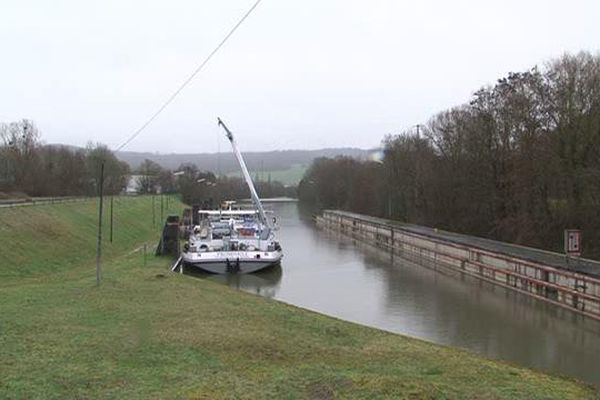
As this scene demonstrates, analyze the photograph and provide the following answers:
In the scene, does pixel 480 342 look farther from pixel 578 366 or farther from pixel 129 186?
pixel 129 186

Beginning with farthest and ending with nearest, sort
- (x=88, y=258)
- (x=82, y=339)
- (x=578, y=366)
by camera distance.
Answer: (x=88, y=258) < (x=578, y=366) < (x=82, y=339)

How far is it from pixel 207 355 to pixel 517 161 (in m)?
36.7

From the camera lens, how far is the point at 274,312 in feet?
67.6

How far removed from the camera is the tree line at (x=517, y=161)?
4006 cm

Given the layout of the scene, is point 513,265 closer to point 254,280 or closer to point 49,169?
point 254,280

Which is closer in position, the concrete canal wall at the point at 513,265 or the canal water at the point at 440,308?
the canal water at the point at 440,308

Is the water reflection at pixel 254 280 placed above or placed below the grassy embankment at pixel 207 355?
below

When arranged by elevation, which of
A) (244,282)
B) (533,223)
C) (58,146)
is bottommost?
(244,282)

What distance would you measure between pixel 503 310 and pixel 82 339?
70.3 feet

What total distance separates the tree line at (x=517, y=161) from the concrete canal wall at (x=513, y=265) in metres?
2.87

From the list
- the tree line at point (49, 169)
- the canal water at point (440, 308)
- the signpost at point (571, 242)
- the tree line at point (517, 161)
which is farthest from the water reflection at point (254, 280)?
the tree line at point (49, 169)

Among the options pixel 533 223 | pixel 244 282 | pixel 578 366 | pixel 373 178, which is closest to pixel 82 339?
pixel 578 366

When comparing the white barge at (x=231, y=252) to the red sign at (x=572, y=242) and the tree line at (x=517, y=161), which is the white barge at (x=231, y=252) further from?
the red sign at (x=572, y=242)

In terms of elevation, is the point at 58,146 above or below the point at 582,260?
above
